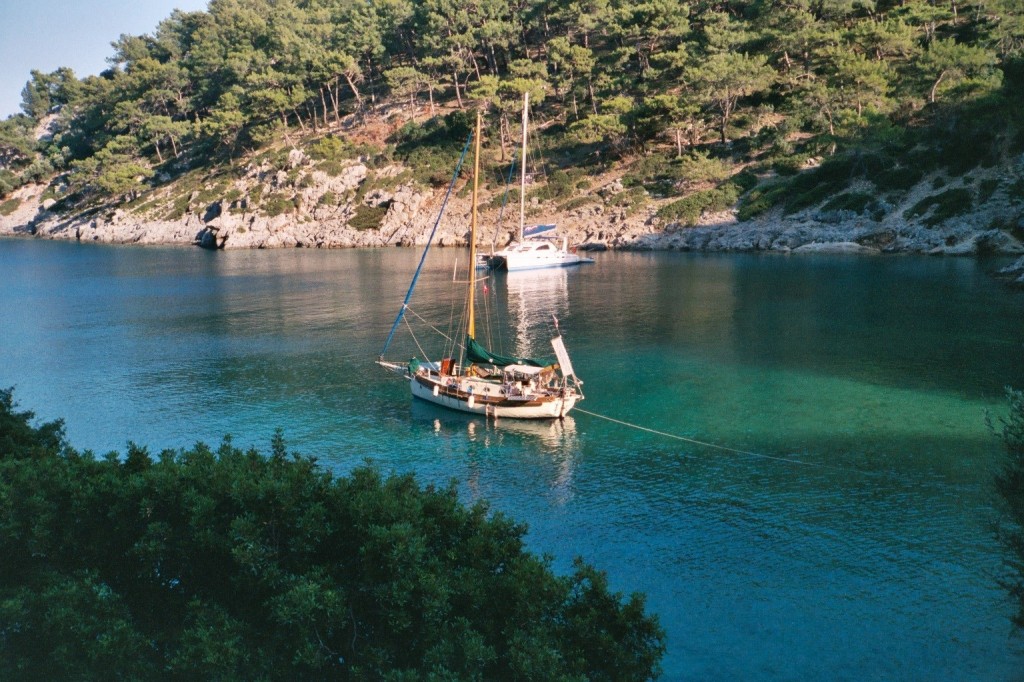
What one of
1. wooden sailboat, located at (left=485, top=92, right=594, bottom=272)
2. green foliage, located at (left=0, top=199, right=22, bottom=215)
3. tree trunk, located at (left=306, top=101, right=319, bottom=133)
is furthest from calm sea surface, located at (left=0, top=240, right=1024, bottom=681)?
green foliage, located at (left=0, top=199, right=22, bottom=215)

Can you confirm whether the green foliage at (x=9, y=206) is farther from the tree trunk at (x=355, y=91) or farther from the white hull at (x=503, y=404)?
the white hull at (x=503, y=404)

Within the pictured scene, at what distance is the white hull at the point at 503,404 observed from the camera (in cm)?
3297

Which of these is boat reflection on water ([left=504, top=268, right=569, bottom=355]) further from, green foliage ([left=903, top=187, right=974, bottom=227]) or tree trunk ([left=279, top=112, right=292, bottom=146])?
tree trunk ([left=279, top=112, right=292, bottom=146])

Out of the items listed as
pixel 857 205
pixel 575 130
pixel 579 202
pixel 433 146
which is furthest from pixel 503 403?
pixel 433 146

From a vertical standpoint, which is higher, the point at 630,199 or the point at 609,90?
the point at 609,90

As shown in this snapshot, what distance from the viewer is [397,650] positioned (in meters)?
12.8

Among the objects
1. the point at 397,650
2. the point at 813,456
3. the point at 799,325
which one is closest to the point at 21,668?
the point at 397,650

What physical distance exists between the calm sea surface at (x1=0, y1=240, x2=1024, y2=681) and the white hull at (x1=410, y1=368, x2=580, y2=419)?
0.62 m

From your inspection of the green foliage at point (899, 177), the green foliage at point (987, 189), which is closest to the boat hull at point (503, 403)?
the green foliage at point (987, 189)

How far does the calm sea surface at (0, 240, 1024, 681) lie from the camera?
1898cm

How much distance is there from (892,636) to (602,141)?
345 ft

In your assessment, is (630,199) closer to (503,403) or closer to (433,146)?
(433,146)

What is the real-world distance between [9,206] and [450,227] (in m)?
116

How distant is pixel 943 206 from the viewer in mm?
80188
